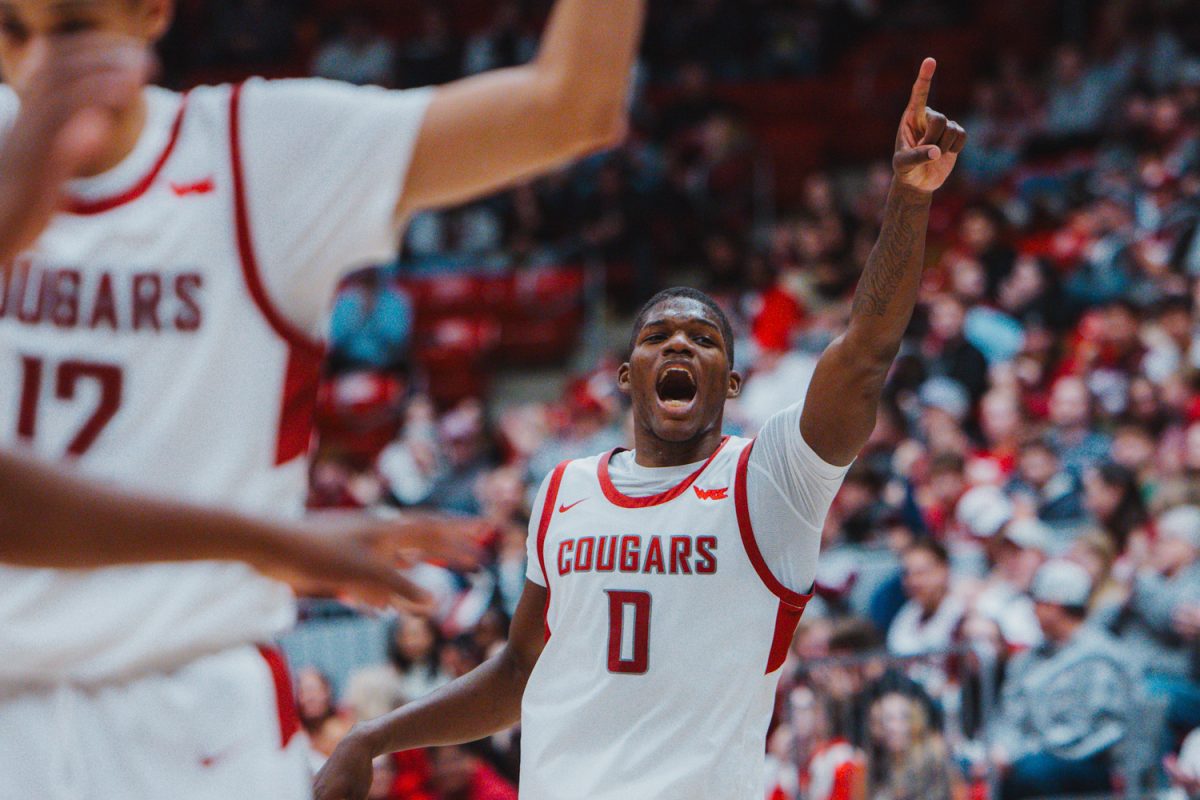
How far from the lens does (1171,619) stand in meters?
6.26

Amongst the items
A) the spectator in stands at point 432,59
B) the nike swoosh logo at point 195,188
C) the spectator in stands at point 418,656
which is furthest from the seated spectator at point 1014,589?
the spectator in stands at point 432,59

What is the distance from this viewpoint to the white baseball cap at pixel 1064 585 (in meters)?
6.25

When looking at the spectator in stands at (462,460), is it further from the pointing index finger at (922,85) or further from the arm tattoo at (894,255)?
the pointing index finger at (922,85)

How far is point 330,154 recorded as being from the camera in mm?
1994

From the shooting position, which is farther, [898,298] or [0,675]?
[898,298]

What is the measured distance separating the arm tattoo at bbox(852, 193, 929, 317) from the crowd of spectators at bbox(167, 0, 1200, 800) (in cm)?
91

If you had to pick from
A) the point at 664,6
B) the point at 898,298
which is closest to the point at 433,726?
the point at 898,298

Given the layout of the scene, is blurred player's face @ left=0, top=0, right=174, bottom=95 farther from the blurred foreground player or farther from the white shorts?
the white shorts

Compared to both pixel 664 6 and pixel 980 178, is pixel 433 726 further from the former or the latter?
pixel 664 6

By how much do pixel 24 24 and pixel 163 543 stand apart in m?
0.57

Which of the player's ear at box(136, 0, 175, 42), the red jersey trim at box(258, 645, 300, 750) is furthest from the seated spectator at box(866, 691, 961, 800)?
the player's ear at box(136, 0, 175, 42)

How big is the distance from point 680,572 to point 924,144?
1055mm

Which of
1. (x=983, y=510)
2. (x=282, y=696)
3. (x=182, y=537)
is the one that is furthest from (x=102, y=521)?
(x=983, y=510)

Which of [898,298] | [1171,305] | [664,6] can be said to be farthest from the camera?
[664,6]
